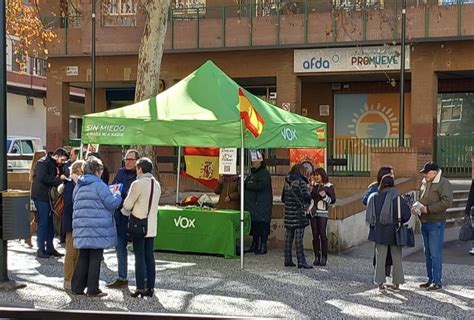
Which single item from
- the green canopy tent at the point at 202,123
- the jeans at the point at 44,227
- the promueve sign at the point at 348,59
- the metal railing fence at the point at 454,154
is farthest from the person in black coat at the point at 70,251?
the metal railing fence at the point at 454,154

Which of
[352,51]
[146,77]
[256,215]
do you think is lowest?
[256,215]

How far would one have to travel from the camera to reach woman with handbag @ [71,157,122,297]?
836cm

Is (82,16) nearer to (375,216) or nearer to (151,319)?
(375,216)

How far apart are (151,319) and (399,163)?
47.0 ft

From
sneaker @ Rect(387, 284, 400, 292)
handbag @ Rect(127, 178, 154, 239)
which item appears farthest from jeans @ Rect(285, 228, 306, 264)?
handbag @ Rect(127, 178, 154, 239)

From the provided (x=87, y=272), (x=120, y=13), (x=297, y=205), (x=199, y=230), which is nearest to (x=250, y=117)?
(x=297, y=205)

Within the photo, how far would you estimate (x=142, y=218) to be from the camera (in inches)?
334

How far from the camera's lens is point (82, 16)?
23.0 meters

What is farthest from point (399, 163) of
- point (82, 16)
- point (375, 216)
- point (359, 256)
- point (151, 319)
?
point (151, 319)

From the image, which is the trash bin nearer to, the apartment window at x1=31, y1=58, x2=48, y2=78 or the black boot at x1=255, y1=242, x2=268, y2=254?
the black boot at x1=255, y1=242, x2=268, y2=254

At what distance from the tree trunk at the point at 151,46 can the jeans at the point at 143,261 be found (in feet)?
24.0

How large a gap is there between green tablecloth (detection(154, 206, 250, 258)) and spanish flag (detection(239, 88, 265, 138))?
1641 mm

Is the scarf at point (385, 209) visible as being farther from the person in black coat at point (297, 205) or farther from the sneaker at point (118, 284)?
the sneaker at point (118, 284)

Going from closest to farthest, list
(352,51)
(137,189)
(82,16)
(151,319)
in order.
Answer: (151,319)
(137,189)
(352,51)
(82,16)
